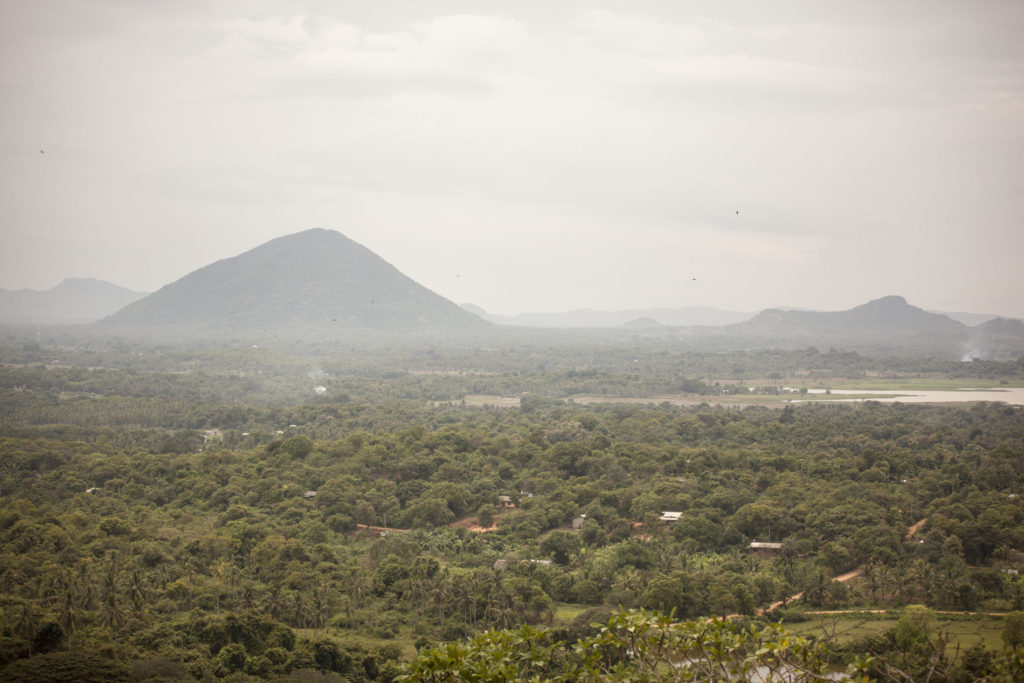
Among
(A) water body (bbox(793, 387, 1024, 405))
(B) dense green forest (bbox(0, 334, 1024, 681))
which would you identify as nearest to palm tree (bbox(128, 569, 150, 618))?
(B) dense green forest (bbox(0, 334, 1024, 681))

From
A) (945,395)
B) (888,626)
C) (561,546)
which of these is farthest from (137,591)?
(945,395)

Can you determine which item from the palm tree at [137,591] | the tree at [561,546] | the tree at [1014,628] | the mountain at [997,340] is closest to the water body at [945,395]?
the mountain at [997,340]

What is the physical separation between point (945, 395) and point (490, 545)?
67.2 meters

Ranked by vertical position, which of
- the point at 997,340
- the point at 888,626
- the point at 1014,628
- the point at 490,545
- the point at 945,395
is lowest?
the point at 888,626

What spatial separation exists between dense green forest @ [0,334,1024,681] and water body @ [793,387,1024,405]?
627 inches

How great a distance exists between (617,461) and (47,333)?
14942cm

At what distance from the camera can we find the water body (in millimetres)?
73000

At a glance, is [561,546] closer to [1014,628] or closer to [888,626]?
[888,626]

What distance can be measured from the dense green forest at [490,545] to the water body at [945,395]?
15933 mm

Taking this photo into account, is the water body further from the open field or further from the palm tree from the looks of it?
the palm tree

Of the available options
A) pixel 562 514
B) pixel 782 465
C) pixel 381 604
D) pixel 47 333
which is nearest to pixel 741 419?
pixel 782 465

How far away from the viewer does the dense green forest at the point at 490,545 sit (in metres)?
19.1

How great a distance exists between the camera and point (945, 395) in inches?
3120

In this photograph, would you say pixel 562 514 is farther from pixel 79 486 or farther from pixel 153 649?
pixel 79 486
